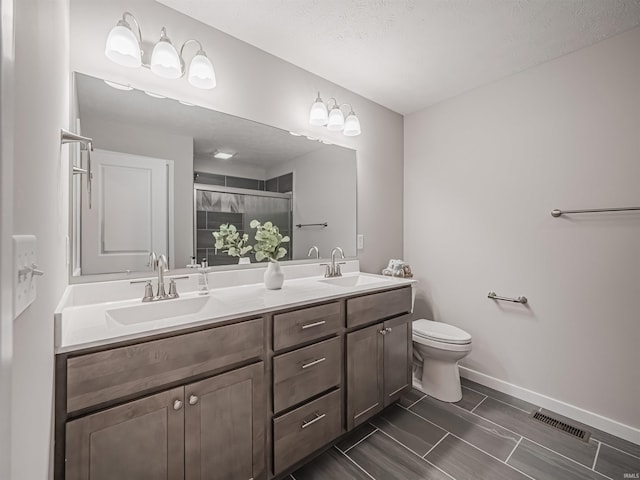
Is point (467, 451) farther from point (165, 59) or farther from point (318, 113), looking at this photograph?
point (165, 59)

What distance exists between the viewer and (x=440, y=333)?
2.13 m

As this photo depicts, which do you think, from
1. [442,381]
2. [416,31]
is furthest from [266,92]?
[442,381]

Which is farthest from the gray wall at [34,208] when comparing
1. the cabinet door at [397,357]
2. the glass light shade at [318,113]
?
the cabinet door at [397,357]

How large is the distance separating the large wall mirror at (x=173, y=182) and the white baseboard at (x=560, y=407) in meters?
1.68

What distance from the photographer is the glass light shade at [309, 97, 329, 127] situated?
82.7 inches

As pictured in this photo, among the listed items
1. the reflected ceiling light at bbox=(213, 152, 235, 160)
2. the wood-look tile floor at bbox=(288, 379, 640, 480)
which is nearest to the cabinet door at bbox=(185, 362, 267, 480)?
the wood-look tile floor at bbox=(288, 379, 640, 480)

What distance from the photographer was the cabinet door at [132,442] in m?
0.88

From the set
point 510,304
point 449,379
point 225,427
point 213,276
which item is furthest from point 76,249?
point 510,304

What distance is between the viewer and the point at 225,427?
3.76 ft

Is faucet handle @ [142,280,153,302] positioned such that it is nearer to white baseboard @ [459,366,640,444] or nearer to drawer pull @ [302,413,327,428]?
drawer pull @ [302,413,327,428]

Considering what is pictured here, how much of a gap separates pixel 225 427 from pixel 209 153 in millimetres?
1409

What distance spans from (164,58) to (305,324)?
1.48 meters

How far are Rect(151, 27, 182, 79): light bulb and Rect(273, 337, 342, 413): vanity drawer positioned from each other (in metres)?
1.51

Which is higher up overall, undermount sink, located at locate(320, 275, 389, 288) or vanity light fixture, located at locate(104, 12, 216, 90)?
vanity light fixture, located at locate(104, 12, 216, 90)
